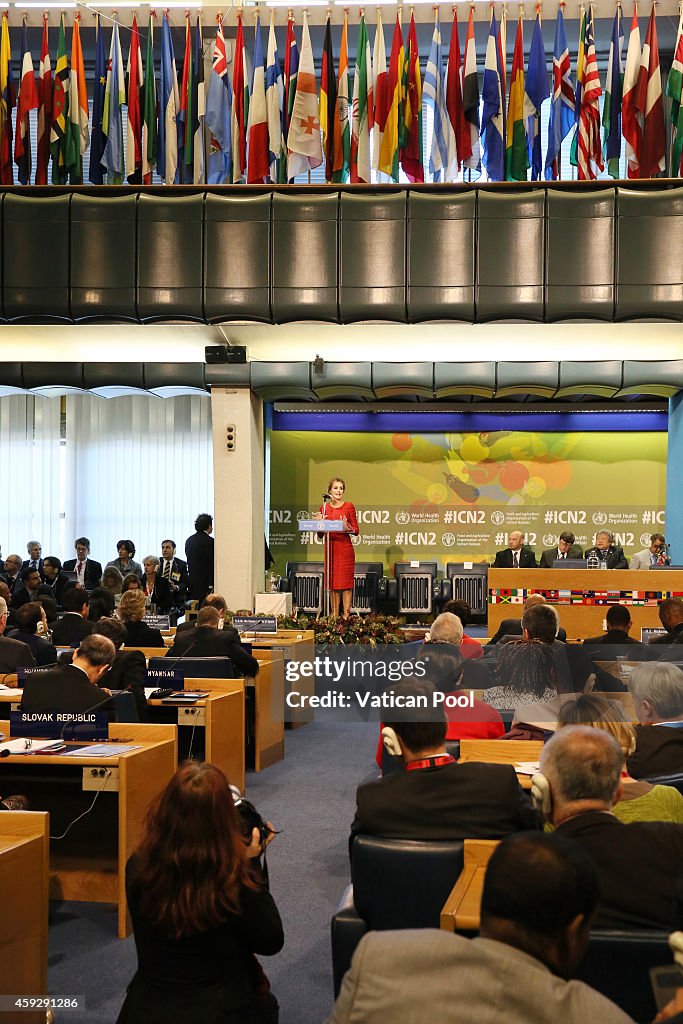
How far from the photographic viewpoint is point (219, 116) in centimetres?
1234

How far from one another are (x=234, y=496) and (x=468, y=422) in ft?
14.1

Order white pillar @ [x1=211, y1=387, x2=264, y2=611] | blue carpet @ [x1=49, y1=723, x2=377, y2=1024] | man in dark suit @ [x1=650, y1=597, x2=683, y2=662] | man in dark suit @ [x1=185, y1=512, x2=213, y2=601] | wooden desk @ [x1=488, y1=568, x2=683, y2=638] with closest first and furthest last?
1. blue carpet @ [x1=49, y1=723, x2=377, y2=1024]
2. man in dark suit @ [x1=650, y1=597, x2=683, y2=662]
3. wooden desk @ [x1=488, y1=568, x2=683, y2=638]
4. man in dark suit @ [x1=185, y1=512, x2=213, y2=601]
5. white pillar @ [x1=211, y1=387, x2=264, y2=611]

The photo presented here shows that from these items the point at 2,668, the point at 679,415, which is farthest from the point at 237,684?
the point at 679,415

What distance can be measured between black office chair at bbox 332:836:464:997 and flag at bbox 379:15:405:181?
11.0 metres

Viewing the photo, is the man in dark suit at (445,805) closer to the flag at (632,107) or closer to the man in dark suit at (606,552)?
the man in dark suit at (606,552)

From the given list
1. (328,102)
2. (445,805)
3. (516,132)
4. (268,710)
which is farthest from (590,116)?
(445,805)

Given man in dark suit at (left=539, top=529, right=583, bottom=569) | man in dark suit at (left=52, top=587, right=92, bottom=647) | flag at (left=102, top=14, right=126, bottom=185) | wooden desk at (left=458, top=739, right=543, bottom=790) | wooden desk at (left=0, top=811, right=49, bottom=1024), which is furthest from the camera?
man in dark suit at (left=539, top=529, right=583, bottom=569)

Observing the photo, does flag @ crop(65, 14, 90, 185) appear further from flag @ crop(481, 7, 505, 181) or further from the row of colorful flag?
flag @ crop(481, 7, 505, 181)

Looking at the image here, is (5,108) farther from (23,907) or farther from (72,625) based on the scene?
(23,907)

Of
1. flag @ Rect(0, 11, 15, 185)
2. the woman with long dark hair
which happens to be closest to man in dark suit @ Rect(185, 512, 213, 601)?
flag @ Rect(0, 11, 15, 185)

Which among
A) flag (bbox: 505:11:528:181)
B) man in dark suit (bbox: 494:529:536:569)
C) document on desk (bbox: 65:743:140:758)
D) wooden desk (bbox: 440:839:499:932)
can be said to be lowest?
document on desk (bbox: 65:743:140:758)

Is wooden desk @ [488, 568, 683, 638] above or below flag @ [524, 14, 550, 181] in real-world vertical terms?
below

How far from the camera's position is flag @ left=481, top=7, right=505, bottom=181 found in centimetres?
1195

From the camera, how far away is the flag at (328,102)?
1230 cm
